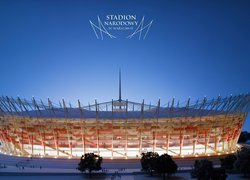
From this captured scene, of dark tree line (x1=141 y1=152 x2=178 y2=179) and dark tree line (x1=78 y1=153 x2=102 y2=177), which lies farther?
dark tree line (x1=78 y1=153 x2=102 y2=177)

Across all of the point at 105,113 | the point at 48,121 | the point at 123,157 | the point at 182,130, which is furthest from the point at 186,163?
the point at 48,121

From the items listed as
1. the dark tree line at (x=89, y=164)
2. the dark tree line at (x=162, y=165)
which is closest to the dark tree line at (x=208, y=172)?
the dark tree line at (x=162, y=165)

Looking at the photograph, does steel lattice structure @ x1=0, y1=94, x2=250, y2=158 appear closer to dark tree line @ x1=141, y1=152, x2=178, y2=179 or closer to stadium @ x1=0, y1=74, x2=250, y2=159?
stadium @ x1=0, y1=74, x2=250, y2=159

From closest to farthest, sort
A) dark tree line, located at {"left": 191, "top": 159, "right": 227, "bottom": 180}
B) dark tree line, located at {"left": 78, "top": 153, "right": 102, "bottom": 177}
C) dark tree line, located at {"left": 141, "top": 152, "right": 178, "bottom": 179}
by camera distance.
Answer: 1. dark tree line, located at {"left": 191, "top": 159, "right": 227, "bottom": 180}
2. dark tree line, located at {"left": 141, "top": 152, "right": 178, "bottom": 179}
3. dark tree line, located at {"left": 78, "top": 153, "right": 102, "bottom": 177}

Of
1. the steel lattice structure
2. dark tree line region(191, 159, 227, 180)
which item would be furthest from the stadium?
dark tree line region(191, 159, 227, 180)

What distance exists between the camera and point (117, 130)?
2301 inches

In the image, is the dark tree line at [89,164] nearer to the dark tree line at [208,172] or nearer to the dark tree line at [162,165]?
the dark tree line at [162,165]

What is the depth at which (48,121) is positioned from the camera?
5803 cm

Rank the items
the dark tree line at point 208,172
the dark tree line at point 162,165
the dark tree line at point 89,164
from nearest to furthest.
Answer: the dark tree line at point 208,172 < the dark tree line at point 162,165 < the dark tree line at point 89,164

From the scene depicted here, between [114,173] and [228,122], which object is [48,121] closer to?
[114,173]

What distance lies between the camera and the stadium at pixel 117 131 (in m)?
57.9

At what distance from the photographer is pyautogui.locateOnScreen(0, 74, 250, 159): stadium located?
190ft

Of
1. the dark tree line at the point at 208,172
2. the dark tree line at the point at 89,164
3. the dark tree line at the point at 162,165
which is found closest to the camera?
the dark tree line at the point at 208,172

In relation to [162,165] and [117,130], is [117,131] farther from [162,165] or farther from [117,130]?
[162,165]
